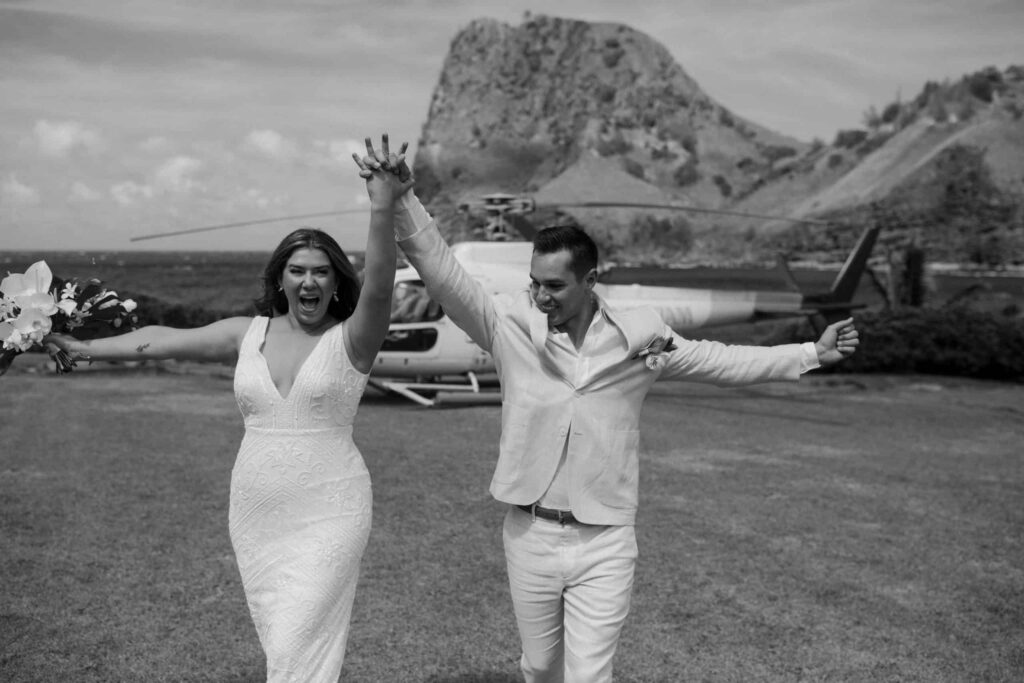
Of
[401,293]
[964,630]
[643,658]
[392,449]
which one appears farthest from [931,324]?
[643,658]

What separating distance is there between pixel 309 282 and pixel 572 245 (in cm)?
100

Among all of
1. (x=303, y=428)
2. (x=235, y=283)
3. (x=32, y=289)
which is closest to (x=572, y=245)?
(x=303, y=428)

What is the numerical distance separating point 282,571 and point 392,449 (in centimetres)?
847

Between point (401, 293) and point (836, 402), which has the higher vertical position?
point (401, 293)

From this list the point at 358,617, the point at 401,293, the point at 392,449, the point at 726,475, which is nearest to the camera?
the point at 358,617

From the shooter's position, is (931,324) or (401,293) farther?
(931,324)

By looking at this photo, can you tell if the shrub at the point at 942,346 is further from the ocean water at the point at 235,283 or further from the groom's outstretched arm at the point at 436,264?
the groom's outstretched arm at the point at 436,264

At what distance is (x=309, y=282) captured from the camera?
12.5 ft

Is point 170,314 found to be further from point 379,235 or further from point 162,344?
point 379,235

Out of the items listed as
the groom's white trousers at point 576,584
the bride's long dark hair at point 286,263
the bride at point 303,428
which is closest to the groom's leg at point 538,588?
the groom's white trousers at point 576,584

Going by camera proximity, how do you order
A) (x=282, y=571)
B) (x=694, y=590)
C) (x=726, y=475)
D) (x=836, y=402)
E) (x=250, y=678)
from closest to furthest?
1. (x=282, y=571)
2. (x=250, y=678)
3. (x=694, y=590)
4. (x=726, y=475)
5. (x=836, y=402)

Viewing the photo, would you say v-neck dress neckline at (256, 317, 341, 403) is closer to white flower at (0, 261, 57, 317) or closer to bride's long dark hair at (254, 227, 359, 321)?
bride's long dark hair at (254, 227, 359, 321)

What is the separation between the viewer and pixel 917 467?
12.3 metres

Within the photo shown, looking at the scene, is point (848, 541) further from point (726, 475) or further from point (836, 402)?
point (836, 402)
